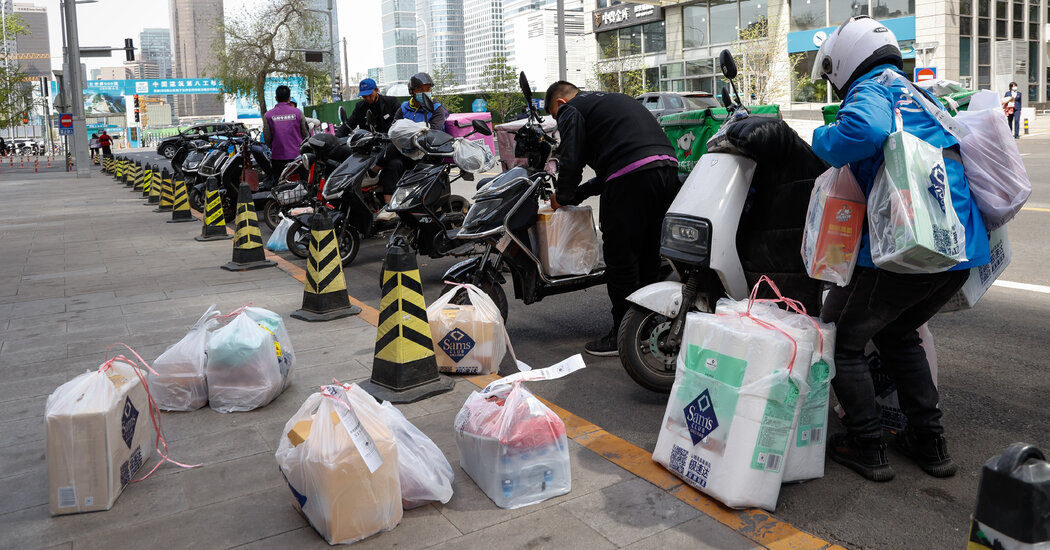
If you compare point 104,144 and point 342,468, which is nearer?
point 342,468

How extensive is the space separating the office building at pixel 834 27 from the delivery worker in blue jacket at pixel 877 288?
96.3 feet

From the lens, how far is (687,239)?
13.7ft

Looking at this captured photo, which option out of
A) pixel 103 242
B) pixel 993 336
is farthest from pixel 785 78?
pixel 993 336

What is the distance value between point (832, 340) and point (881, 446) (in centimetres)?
55

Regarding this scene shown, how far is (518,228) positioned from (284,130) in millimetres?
8635

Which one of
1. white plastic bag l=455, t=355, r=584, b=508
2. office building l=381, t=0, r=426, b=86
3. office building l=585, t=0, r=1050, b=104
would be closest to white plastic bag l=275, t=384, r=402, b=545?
white plastic bag l=455, t=355, r=584, b=508

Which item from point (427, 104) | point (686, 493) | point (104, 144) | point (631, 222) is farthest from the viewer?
point (104, 144)

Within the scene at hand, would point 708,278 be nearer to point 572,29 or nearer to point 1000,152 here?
point 1000,152

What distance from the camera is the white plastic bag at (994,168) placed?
126 inches

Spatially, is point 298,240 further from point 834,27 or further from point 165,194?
point 834,27

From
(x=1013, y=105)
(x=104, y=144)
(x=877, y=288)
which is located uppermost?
(x=104, y=144)

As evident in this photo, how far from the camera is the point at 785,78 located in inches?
1560

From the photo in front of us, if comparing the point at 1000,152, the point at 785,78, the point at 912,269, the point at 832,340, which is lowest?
the point at 832,340

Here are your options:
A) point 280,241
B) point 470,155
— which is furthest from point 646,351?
point 280,241
